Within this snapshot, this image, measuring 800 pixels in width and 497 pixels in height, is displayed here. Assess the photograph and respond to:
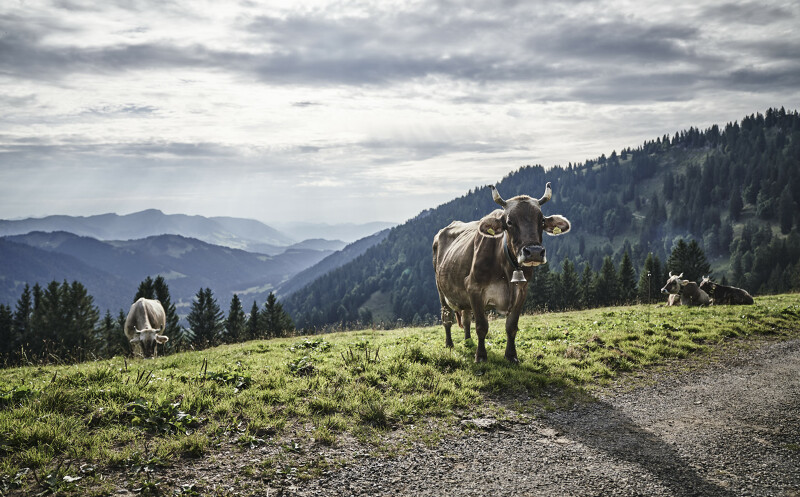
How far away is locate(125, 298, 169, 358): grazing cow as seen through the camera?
2308 cm

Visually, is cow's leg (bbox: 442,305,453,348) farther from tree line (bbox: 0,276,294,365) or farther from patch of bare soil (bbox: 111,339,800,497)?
tree line (bbox: 0,276,294,365)

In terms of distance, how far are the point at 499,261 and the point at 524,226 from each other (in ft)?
4.66

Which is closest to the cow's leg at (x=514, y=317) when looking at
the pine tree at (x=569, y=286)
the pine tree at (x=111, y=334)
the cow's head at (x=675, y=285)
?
the cow's head at (x=675, y=285)

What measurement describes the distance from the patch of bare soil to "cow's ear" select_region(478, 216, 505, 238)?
3898 mm

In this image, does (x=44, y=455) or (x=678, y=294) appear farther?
(x=678, y=294)

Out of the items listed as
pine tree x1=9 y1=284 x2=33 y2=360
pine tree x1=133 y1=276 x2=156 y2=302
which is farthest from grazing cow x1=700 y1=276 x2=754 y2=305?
pine tree x1=9 y1=284 x2=33 y2=360

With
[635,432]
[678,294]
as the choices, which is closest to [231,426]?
[635,432]

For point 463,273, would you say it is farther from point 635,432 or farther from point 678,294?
point 678,294

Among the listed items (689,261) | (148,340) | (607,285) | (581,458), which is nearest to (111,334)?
(148,340)

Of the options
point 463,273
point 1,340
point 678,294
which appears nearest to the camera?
point 463,273

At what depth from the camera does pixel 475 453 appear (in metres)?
6.67

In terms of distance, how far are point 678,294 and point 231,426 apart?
26.5 m

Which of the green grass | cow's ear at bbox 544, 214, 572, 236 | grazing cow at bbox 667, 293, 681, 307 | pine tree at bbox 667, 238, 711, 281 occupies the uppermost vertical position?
cow's ear at bbox 544, 214, 572, 236

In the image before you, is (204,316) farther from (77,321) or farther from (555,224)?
(555,224)
